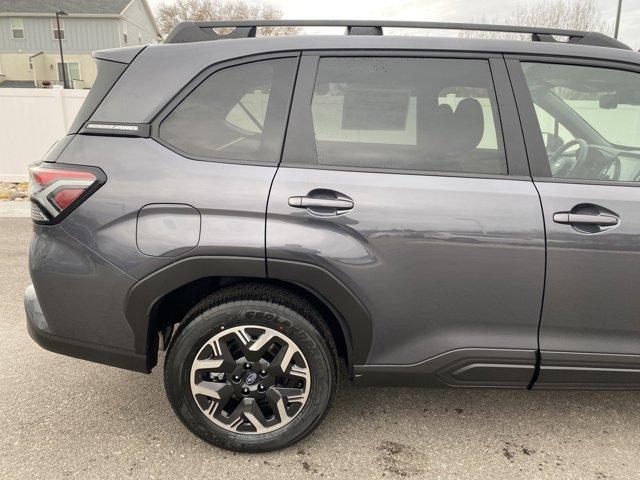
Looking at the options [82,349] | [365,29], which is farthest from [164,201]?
[365,29]

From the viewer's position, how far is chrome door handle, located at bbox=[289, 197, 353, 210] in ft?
6.80

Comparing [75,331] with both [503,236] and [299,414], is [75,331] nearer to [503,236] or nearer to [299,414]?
[299,414]

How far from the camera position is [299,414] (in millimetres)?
2301

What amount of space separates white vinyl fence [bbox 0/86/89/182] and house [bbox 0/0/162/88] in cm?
3172

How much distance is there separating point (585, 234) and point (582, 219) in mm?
63

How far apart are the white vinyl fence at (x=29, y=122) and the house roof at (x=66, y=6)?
32.6 m

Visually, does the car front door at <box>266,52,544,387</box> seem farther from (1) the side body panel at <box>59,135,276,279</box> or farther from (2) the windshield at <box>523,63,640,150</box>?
(2) the windshield at <box>523,63,640,150</box>

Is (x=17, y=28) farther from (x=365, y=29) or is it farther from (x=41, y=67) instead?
(x=365, y=29)

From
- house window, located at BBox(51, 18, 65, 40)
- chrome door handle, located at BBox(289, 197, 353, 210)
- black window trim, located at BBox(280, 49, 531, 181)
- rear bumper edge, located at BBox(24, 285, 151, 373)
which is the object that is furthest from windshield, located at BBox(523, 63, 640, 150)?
house window, located at BBox(51, 18, 65, 40)

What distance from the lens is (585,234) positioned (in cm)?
206

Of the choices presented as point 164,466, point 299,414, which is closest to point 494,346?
point 299,414

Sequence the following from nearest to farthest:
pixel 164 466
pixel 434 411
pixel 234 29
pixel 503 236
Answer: pixel 503 236 → pixel 164 466 → pixel 234 29 → pixel 434 411

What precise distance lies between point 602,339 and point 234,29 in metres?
2.22

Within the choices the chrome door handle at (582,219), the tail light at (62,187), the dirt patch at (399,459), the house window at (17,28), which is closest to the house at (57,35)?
the house window at (17,28)
